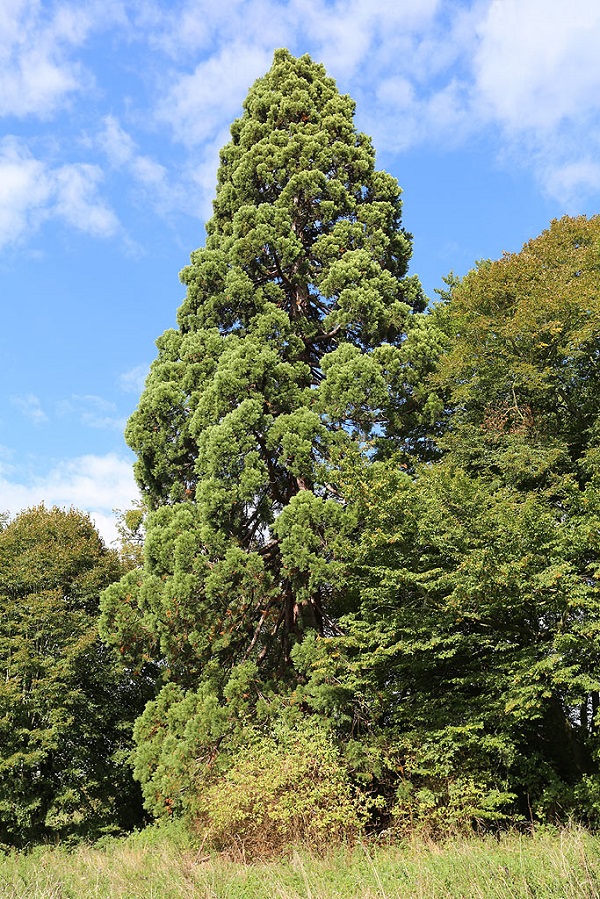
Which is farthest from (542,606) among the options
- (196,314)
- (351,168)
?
(351,168)

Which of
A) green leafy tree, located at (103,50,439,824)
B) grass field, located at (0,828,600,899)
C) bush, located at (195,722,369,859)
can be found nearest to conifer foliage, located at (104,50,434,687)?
green leafy tree, located at (103,50,439,824)

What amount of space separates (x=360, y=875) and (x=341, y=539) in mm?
4805

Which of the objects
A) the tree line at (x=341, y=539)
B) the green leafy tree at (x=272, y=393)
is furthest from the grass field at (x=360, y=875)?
the green leafy tree at (x=272, y=393)

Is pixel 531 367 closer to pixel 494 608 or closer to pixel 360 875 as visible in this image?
pixel 494 608

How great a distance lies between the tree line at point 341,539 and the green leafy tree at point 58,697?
111 millimetres

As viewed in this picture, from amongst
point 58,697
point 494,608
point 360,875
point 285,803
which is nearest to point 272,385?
point 494,608

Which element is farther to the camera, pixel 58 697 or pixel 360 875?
pixel 58 697

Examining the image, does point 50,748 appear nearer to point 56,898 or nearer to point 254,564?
point 254,564

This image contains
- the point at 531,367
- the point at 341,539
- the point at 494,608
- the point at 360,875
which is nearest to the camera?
the point at 360,875

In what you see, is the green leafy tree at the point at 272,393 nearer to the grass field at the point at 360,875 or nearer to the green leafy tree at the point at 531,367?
the green leafy tree at the point at 531,367

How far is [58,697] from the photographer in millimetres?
16125

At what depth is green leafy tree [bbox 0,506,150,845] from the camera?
15.5 m

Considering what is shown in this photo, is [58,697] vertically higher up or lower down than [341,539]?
lower down

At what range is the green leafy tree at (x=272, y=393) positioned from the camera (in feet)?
35.6
